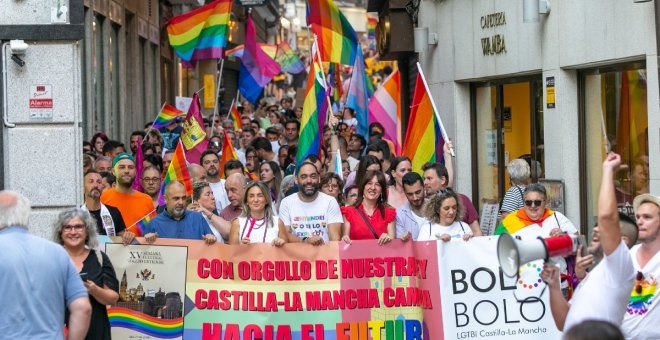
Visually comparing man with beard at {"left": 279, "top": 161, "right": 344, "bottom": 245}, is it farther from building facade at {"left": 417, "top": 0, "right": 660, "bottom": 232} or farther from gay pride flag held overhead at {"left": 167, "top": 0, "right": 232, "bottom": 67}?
gay pride flag held overhead at {"left": 167, "top": 0, "right": 232, "bottom": 67}

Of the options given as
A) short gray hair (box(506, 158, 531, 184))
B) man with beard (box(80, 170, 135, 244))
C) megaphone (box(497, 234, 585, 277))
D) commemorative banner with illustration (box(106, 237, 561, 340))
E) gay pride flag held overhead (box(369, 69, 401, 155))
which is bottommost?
commemorative banner with illustration (box(106, 237, 561, 340))

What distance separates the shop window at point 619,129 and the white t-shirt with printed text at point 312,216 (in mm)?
3227

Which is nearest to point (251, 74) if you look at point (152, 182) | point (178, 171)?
point (178, 171)

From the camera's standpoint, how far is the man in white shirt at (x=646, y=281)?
6.77 metres

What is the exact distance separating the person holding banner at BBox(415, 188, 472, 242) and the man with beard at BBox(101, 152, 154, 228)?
→ 8.25 ft

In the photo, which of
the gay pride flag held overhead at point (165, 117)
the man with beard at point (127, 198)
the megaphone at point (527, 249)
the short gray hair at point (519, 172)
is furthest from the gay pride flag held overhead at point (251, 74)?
the megaphone at point (527, 249)

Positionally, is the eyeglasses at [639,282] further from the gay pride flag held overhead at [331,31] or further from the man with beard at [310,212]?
the gay pride flag held overhead at [331,31]

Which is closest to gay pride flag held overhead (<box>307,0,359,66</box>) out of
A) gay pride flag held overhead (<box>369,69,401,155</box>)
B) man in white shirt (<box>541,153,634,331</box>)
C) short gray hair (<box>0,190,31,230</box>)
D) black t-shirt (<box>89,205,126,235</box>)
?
gay pride flag held overhead (<box>369,69,401,155</box>)

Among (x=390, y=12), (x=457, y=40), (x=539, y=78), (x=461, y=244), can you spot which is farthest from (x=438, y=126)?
(x=390, y=12)

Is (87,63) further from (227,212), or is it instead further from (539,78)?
(227,212)

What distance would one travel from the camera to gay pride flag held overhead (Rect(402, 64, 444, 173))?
13.9 m

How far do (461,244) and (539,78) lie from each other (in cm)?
631

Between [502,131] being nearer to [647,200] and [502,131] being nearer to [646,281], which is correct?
[647,200]

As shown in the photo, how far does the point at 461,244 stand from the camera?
32.4 ft
